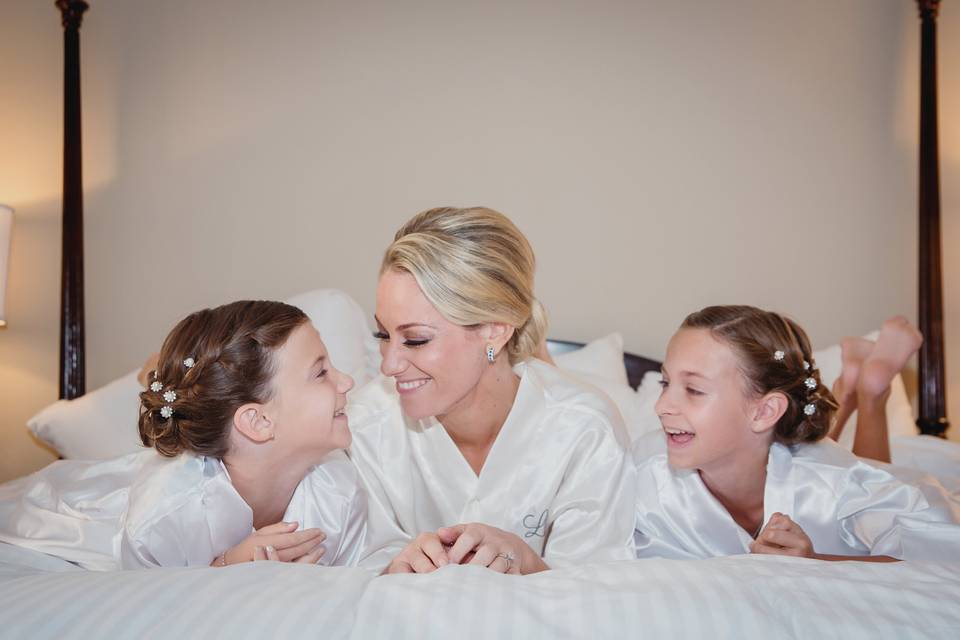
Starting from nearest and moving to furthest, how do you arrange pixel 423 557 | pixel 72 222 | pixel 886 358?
pixel 423 557 → pixel 886 358 → pixel 72 222

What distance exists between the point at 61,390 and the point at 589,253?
1.91 m

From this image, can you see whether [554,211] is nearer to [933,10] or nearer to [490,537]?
[933,10]

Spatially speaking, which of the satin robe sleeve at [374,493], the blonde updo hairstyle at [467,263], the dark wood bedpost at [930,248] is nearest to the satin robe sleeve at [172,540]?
the satin robe sleeve at [374,493]

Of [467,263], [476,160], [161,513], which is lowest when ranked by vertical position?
[161,513]

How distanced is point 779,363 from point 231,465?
1181mm

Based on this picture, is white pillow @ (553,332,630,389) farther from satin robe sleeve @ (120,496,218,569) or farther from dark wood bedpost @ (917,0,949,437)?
satin robe sleeve @ (120,496,218,569)

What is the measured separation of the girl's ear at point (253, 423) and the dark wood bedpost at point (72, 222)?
145cm

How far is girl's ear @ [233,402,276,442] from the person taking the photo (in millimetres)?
1502

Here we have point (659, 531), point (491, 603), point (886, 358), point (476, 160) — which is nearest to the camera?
point (491, 603)

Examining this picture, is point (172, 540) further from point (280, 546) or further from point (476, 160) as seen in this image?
point (476, 160)

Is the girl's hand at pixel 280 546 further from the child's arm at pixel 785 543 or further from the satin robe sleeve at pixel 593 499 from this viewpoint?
the child's arm at pixel 785 543

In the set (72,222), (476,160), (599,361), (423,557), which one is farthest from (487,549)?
(72,222)

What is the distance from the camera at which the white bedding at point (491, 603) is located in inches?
30.7

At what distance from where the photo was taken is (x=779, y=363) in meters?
1.68
